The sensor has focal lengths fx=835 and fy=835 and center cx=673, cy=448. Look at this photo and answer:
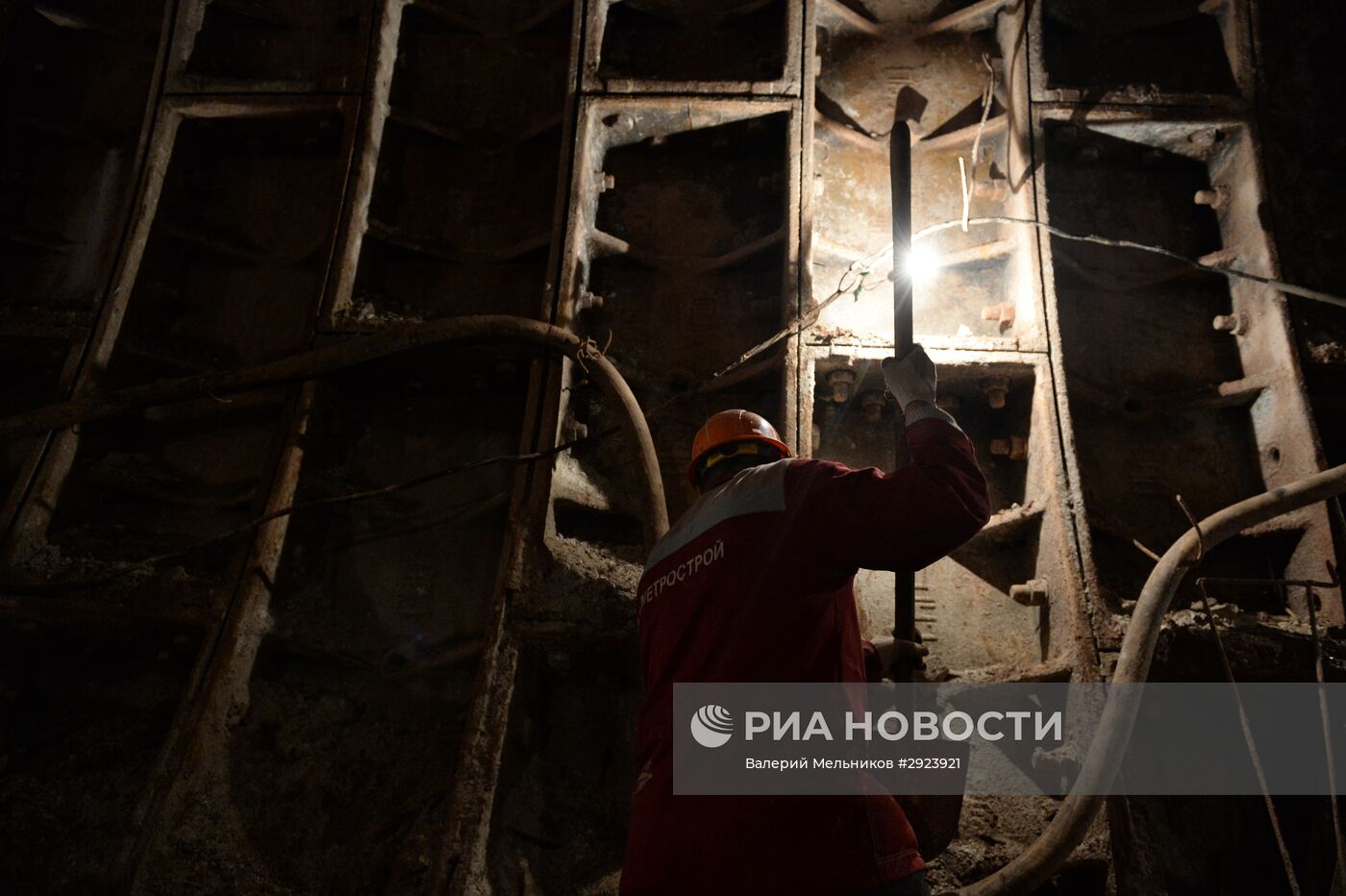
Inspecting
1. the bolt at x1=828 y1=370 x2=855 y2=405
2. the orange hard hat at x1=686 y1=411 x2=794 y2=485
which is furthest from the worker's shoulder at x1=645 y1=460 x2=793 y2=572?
the bolt at x1=828 y1=370 x2=855 y2=405

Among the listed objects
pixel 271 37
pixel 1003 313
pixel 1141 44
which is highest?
pixel 271 37

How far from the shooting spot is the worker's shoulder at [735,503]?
2.46 m

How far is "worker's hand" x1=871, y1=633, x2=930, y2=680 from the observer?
→ 3029 millimetres

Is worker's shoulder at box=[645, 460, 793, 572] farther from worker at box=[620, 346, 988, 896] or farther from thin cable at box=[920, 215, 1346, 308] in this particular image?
thin cable at box=[920, 215, 1346, 308]

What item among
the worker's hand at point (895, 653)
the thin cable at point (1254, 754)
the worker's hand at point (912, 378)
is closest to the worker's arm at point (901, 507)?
the worker's hand at point (912, 378)

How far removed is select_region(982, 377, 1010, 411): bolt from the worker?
5.37 feet

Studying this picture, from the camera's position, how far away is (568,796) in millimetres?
3598

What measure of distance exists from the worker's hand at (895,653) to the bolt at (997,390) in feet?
5.10

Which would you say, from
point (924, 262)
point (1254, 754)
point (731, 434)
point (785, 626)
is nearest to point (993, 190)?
point (924, 262)

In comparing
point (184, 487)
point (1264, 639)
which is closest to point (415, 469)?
point (184, 487)

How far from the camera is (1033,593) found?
3.73 meters

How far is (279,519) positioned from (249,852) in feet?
4.77

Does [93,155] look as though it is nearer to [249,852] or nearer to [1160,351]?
[249,852]

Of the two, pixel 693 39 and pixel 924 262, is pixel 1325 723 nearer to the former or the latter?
pixel 924 262
